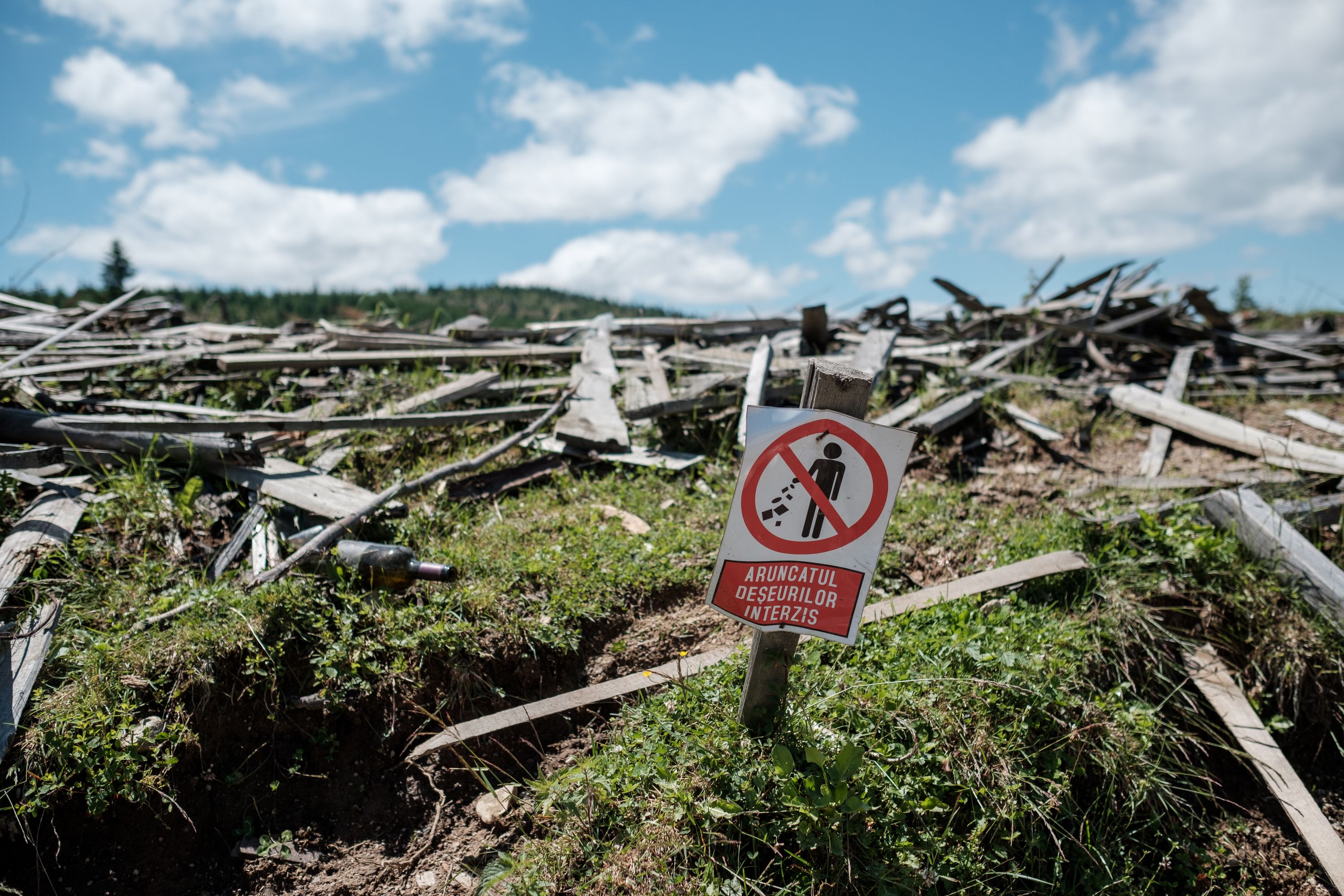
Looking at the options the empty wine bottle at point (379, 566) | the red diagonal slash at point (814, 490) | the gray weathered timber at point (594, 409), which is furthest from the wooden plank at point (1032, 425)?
the empty wine bottle at point (379, 566)

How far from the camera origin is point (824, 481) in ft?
8.02

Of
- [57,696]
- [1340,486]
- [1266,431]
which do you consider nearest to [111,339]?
[57,696]

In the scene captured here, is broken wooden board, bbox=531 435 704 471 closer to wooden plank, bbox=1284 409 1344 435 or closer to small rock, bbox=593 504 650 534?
small rock, bbox=593 504 650 534

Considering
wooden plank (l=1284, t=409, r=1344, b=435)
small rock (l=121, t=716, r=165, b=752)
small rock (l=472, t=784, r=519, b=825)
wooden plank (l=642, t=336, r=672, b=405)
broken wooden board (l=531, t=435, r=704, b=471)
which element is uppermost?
wooden plank (l=1284, t=409, r=1344, b=435)

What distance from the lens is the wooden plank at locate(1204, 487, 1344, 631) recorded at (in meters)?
3.84

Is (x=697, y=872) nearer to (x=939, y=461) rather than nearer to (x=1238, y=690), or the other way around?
(x=1238, y=690)

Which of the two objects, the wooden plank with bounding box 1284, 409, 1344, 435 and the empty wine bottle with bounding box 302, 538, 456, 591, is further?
the wooden plank with bounding box 1284, 409, 1344, 435

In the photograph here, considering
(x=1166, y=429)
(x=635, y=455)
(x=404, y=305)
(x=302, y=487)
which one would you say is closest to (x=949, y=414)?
(x=1166, y=429)

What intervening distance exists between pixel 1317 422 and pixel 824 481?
6.87 m

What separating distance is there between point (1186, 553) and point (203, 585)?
5441 millimetres

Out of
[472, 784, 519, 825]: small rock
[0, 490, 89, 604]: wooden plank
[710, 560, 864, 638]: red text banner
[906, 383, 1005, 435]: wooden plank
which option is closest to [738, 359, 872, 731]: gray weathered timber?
[710, 560, 864, 638]: red text banner

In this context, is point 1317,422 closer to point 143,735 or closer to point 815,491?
point 815,491

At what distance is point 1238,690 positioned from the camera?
3.81 metres

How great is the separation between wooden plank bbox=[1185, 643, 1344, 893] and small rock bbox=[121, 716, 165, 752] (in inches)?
199
